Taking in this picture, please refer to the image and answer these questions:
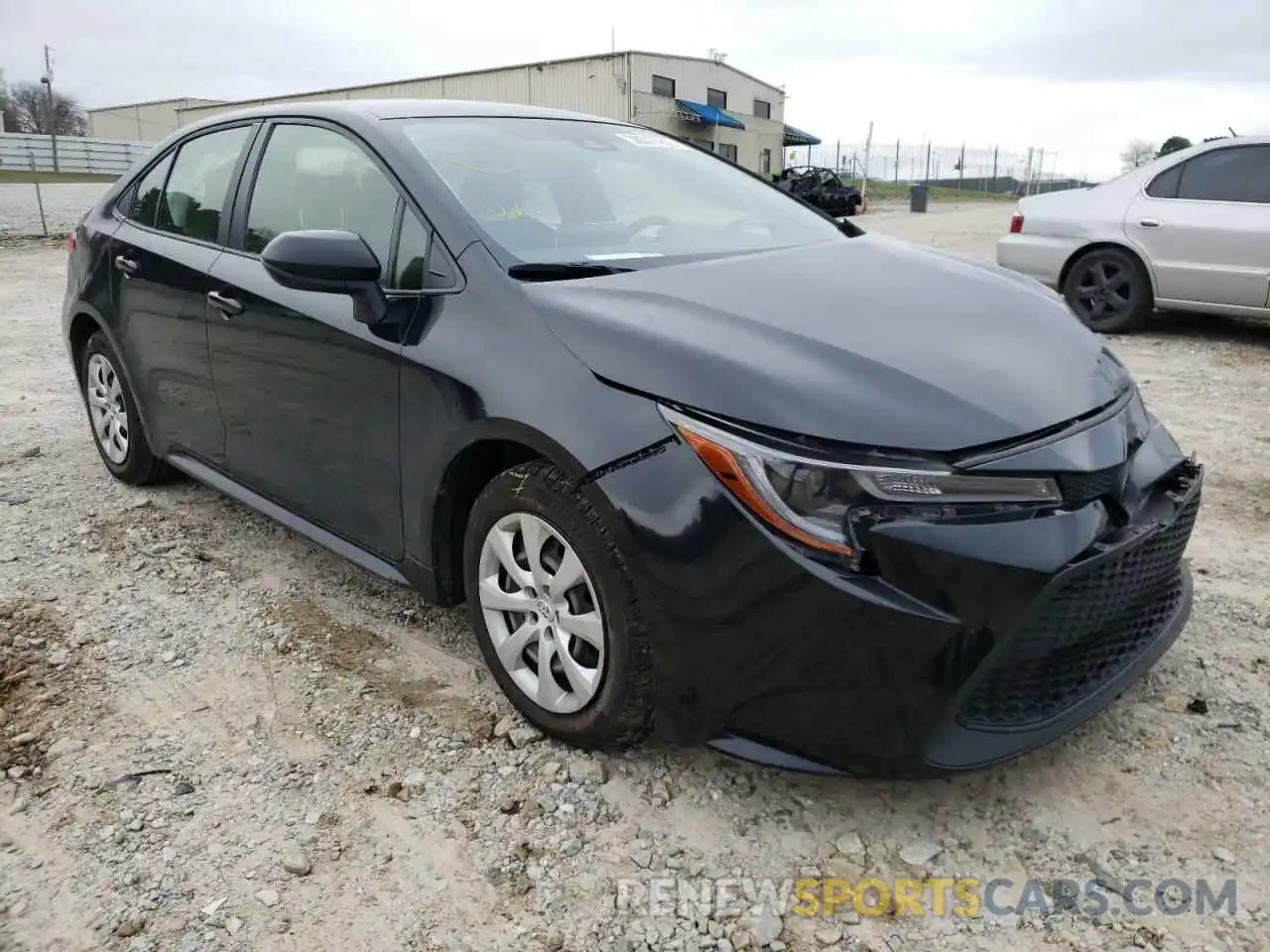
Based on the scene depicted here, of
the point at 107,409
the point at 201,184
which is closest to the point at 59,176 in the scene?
the point at 107,409

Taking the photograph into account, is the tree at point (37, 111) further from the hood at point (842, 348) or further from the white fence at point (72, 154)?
the hood at point (842, 348)

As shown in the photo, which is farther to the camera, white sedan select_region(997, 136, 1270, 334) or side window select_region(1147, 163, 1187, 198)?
side window select_region(1147, 163, 1187, 198)

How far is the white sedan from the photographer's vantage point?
22.4ft

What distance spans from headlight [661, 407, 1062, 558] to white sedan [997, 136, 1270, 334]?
6.14 m

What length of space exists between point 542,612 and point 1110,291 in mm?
6652

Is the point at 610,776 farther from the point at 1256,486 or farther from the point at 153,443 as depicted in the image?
the point at 1256,486

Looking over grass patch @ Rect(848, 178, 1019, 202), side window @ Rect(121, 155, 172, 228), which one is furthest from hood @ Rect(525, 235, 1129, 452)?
grass patch @ Rect(848, 178, 1019, 202)

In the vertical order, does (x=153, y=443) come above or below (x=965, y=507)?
below

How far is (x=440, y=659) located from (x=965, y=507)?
164cm

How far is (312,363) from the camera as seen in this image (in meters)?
2.88

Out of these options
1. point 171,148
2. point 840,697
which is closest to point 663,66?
point 171,148

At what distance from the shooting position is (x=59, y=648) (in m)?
3.00

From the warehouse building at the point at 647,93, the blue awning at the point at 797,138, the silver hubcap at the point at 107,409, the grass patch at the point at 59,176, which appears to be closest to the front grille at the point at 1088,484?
the silver hubcap at the point at 107,409

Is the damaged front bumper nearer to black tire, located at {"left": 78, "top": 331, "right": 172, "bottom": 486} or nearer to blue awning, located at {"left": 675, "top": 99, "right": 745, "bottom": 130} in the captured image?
black tire, located at {"left": 78, "top": 331, "right": 172, "bottom": 486}
